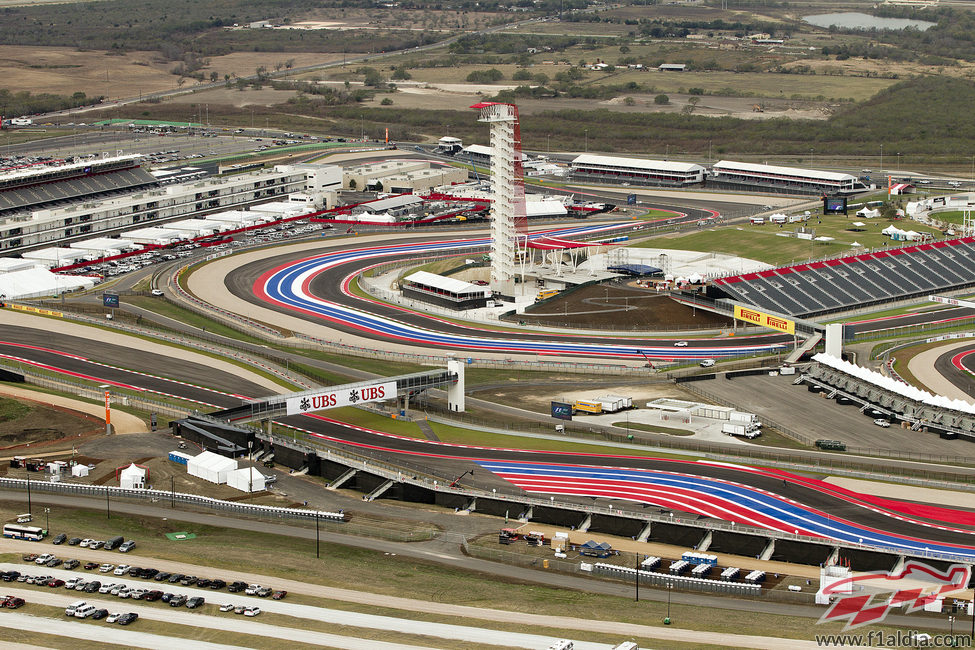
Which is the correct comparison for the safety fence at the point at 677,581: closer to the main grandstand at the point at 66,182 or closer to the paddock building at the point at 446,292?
the paddock building at the point at 446,292

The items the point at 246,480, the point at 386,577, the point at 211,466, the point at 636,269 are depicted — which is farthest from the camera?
the point at 636,269

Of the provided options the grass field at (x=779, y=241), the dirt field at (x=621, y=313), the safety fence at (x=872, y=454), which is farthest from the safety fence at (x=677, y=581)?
the grass field at (x=779, y=241)

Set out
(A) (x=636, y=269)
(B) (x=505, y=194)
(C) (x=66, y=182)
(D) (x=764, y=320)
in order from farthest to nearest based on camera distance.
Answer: (C) (x=66, y=182)
(A) (x=636, y=269)
(B) (x=505, y=194)
(D) (x=764, y=320)

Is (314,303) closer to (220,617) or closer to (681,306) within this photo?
(681,306)

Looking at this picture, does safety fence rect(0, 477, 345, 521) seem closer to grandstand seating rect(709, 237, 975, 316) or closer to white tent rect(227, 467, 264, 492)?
white tent rect(227, 467, 264, 492)

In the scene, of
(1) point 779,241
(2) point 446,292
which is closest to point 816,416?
(2) point 446,292

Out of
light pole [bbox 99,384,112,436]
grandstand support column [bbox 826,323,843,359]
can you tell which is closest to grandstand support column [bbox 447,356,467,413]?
light pole [bbox 99,384,112,436]

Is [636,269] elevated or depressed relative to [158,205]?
depressed

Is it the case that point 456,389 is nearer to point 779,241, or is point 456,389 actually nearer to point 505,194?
point 505,194
